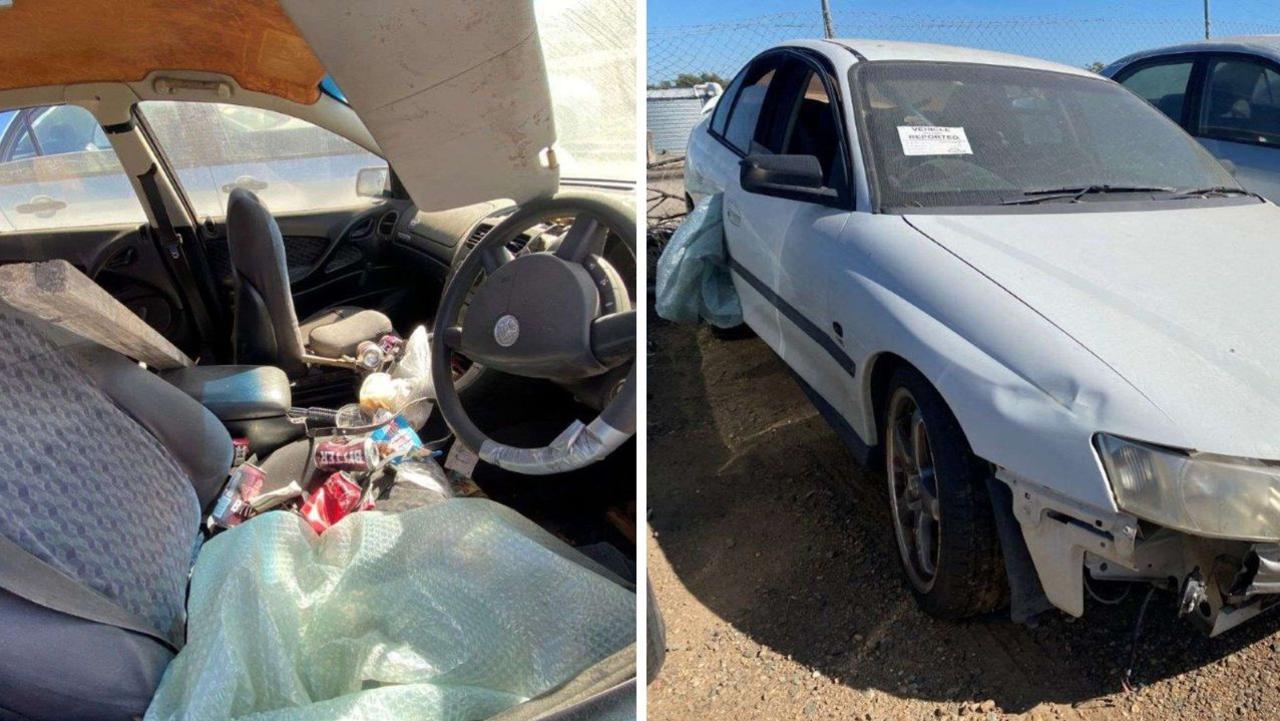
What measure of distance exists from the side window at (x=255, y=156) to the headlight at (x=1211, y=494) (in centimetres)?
300

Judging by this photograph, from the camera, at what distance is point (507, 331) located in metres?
2.18

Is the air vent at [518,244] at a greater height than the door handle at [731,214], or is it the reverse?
the air vent at [518,244]

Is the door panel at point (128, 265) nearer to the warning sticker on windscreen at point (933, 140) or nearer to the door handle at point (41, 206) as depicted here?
the door handle at point (41, 206)

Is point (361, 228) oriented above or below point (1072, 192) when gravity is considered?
below

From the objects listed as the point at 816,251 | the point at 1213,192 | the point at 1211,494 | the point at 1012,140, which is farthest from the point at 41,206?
the point at 1213,192

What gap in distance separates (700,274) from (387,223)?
1470 millimetres

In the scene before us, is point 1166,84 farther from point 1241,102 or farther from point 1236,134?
point 1236,134

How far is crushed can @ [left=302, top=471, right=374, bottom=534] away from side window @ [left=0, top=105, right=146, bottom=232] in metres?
2.19

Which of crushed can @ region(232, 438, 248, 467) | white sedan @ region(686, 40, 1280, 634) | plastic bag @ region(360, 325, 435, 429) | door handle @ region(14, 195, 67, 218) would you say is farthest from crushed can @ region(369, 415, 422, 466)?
door handle @ region(14, 195, 67, 218)

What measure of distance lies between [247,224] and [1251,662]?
317 cm

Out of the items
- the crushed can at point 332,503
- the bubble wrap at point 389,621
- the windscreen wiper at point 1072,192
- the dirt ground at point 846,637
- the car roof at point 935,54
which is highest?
the car roof at point 935,54

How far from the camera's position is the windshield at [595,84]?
2215 mm

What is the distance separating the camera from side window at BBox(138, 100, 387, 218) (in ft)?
11.8

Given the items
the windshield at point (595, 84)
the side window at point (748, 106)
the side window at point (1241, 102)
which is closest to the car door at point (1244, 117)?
the side window at point (1241, 102)
